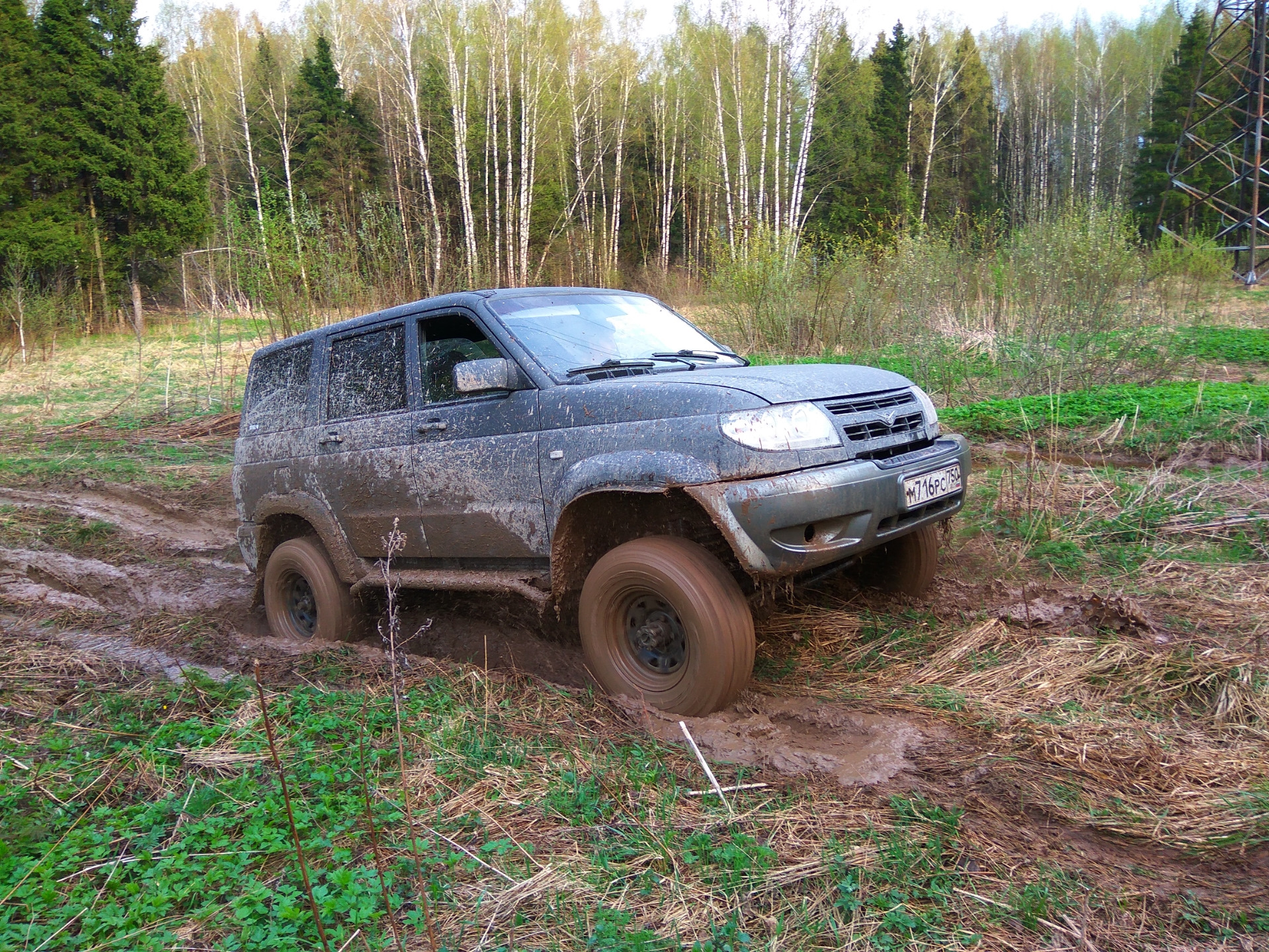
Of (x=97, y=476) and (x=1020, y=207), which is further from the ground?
(x=1020, y=207)

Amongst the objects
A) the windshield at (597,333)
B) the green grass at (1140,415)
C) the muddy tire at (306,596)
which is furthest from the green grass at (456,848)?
the green grass at (1140,415)

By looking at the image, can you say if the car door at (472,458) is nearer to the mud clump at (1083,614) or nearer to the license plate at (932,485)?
the license plate at (932,485)

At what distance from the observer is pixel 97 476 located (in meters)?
9.48

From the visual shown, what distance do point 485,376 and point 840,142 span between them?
3019cm

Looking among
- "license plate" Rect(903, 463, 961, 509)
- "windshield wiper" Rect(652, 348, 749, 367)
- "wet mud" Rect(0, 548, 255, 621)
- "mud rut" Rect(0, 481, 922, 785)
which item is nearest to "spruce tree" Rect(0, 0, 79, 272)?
"mud rut" Rect(0, 481, 922, 785)

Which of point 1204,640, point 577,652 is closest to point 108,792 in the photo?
point 577,652

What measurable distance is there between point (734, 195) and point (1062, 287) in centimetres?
1985

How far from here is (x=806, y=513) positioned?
3.21m

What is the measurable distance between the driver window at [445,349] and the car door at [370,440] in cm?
12

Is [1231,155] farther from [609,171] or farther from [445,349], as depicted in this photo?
[445,349]

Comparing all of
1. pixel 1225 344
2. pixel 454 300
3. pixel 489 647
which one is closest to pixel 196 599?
pixel 489 647

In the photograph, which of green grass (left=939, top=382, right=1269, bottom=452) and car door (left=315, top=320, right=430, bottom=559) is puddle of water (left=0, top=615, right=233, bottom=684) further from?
green grass (left=939, top=382, right=1269, bottom=452)

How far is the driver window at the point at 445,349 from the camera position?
13.7 feet

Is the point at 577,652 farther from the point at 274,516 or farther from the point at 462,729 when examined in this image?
the point at 274,516
